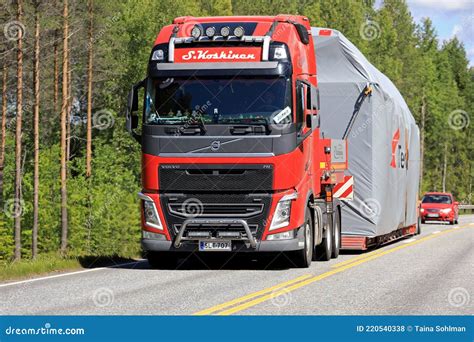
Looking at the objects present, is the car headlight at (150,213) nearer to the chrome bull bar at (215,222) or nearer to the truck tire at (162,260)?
the chrome bull bar at (215,222)

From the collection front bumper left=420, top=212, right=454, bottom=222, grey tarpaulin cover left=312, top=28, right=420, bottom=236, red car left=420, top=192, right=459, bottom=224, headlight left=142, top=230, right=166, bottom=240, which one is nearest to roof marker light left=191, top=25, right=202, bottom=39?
headlight left=142, top=230, right=166, bottom=240

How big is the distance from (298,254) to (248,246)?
1.30 metres

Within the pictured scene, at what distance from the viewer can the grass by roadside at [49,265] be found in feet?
50.4

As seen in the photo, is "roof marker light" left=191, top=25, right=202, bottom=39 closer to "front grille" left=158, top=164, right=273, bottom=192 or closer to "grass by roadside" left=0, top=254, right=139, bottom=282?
"front grille" left=158, top=164, right=273, bottom=192

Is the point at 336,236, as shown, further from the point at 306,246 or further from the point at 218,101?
the point at 218,101

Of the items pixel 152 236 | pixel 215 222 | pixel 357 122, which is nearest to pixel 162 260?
pixel 152 236

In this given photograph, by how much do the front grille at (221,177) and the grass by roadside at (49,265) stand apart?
2562mm

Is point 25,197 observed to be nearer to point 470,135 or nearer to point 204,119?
point 204,119

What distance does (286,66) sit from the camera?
16.1 m

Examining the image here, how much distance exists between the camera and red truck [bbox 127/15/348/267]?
15.8 meters

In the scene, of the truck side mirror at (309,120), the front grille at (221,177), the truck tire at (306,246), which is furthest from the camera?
the truck tire at (306,246)

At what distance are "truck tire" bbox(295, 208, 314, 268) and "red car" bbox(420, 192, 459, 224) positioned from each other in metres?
28.8

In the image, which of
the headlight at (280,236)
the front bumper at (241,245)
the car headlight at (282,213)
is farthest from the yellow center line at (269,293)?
the car headlight at (282,213)

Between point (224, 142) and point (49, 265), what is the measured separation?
3.67m
